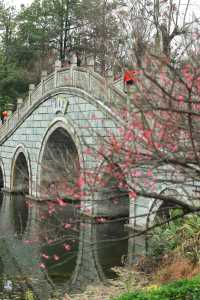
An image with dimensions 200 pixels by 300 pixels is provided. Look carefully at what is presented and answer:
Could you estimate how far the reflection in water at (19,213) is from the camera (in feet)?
50.6

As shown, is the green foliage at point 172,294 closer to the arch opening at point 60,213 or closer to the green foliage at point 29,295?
the arch opening at point 60,213

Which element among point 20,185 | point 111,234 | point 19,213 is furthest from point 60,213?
point 20,185

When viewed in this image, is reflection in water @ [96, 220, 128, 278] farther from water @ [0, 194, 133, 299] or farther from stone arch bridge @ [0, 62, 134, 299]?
stone arch bridge @ [0, 62, 134, 299]

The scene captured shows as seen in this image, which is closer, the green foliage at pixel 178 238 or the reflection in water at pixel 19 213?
the green foliage at pixel 178 238

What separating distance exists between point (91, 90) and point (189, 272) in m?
8.38

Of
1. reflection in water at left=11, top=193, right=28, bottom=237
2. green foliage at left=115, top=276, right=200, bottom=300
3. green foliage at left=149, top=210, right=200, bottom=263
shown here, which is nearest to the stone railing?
reflection in water at left=11, top=193, right=28, bottom=237

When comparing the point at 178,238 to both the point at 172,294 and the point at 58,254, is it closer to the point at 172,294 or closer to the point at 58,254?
the point at 58,254

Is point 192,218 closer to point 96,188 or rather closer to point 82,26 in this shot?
point 96,188

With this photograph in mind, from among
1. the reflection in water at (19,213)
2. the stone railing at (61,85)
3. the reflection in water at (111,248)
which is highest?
the stone railing at (61,85)

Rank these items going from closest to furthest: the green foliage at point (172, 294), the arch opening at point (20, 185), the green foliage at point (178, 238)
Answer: the green foliage at point (172, 294) → the green foliage at point (178, 238) → the arch opening at point (20, 185)

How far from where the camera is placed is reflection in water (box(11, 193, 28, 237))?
15428mm

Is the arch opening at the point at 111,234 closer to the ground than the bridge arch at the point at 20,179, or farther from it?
closer to the ground

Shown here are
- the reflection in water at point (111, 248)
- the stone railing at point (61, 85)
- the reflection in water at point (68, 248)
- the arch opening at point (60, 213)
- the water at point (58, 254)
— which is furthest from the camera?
the stone railing at point (61, 85)

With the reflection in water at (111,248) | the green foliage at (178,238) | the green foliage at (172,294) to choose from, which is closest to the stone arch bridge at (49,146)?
the reflection in water at (111,248)
